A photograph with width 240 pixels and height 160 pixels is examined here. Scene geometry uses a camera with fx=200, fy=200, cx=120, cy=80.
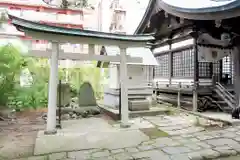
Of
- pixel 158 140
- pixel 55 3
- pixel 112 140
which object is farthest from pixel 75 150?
pixel 55 3

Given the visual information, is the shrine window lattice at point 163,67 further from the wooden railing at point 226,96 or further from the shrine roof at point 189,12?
the wooden railing at point 226,96

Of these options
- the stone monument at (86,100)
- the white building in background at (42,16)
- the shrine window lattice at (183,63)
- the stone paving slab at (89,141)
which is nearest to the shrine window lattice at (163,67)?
the shrine window lattice at (183,63)

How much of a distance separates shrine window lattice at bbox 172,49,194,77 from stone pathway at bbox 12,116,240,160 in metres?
4.74

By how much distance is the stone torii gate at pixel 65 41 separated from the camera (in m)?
5.54

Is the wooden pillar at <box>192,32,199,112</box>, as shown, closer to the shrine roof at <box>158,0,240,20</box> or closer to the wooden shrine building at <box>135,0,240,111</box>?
the wooden shrine building at <box>135,0,240,111</box>

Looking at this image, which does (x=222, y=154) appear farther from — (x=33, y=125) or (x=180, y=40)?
(x=180, y=40)

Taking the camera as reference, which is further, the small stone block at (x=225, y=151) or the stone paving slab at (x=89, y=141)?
the stone paving slab at (x=89, y=141)

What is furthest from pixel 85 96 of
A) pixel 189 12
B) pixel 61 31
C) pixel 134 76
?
pixel 189 12

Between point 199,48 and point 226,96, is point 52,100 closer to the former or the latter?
point 199,48

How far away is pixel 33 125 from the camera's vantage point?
22.6 feet

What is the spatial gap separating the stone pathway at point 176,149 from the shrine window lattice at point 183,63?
474 cm

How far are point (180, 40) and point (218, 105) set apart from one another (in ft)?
12.7

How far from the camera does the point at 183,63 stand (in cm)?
1062

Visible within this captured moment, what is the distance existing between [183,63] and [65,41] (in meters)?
6.84
